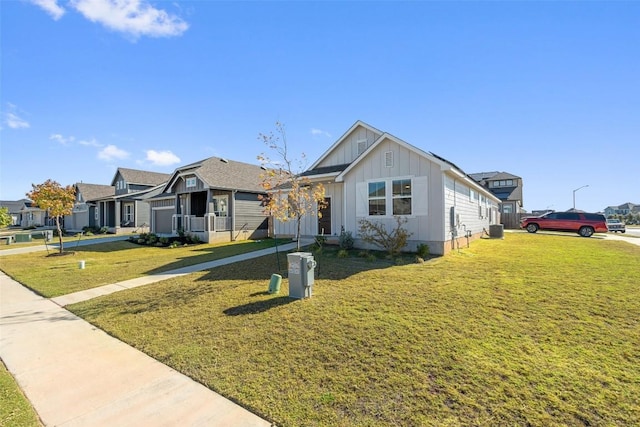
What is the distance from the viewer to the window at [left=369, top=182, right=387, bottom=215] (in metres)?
11.9

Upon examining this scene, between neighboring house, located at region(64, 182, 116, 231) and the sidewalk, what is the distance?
32.5 meters

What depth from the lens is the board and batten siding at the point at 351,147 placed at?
15563mm

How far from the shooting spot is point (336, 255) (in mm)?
11234

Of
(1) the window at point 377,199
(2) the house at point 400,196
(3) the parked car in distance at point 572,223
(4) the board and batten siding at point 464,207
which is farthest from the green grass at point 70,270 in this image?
(3) the parked car in distance at point 572,223

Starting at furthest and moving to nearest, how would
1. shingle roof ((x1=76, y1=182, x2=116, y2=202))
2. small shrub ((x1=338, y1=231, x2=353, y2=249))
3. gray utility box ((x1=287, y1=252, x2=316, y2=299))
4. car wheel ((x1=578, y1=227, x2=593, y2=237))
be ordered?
shingle roof ((x1=76, y1=182, x2=116, y2=202)) < car wheel ((x1=578, y1=227, x2=593, y2=237)) < small shrub ((x1=338, y1=231, x2=353, y2=249)) < gray utility box ((x1=287, y1=252, x2=316, y2=299))

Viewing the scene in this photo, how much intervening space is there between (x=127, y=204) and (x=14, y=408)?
31467 millimetres

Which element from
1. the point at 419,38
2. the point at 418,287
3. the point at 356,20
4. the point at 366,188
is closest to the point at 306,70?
the point at 356,20

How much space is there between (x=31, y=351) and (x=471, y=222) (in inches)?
678

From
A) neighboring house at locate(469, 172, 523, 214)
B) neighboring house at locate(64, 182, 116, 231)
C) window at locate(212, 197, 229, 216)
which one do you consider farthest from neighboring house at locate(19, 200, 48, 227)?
neighboring house at locate(469, 172, 523, 214)

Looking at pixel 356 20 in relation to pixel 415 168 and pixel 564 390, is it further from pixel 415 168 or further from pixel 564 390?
pixel 564 390

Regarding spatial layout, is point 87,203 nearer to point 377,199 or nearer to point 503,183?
point 377,199

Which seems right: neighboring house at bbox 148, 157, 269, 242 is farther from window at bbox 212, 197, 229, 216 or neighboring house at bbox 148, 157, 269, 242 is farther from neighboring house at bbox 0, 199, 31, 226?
neighboring house at bbox 0, 199, 31, 226

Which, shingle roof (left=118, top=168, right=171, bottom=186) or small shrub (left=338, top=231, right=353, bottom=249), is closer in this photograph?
small shrub (left=338, top=231, right=353, bottom=249)

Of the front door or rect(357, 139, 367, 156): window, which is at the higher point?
rect(357, 139, 367, 156): window
